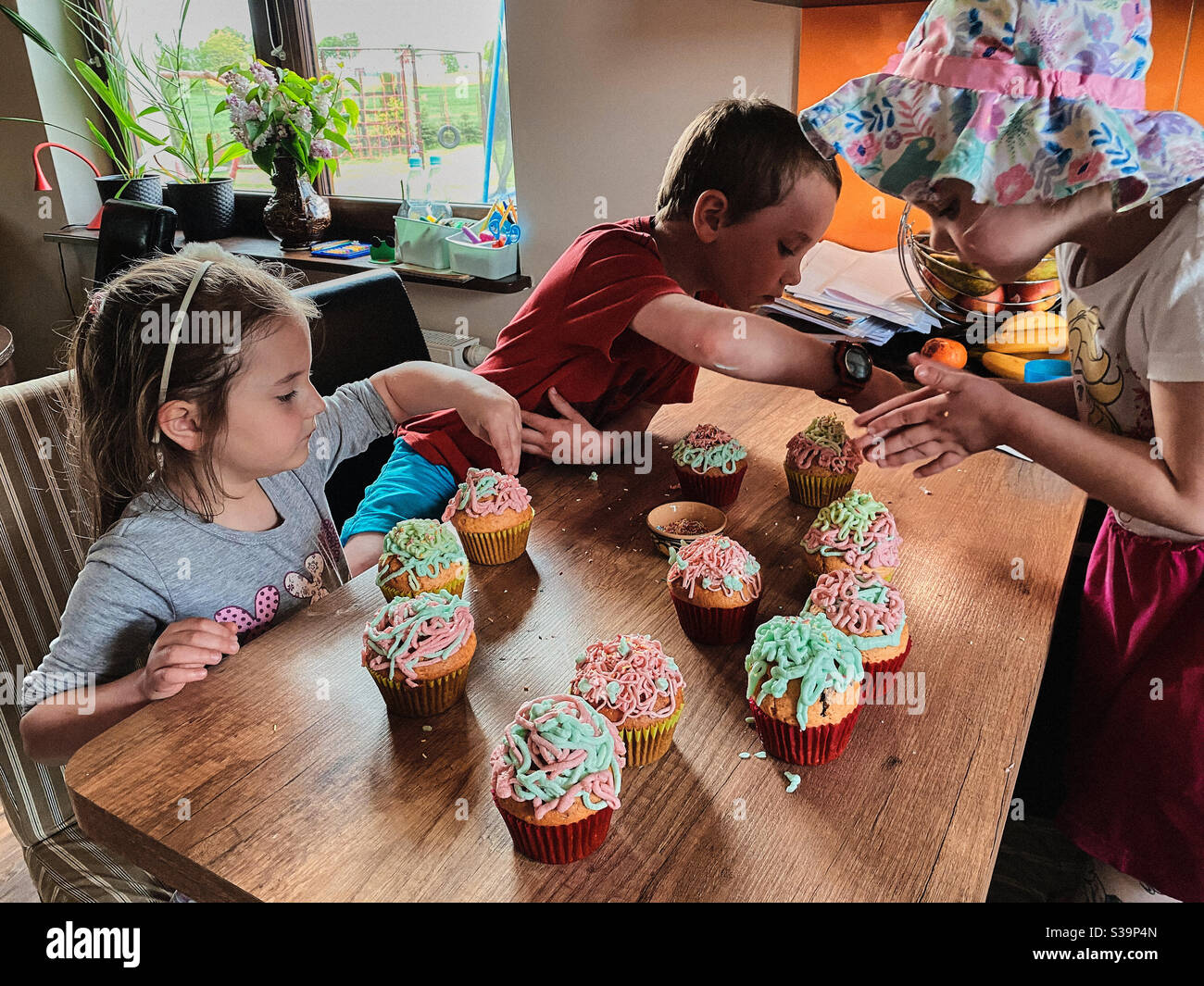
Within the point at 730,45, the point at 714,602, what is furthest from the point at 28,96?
the point at 714,602

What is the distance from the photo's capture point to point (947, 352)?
2160 mm

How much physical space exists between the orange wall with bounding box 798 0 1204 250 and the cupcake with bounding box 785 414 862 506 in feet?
2.95

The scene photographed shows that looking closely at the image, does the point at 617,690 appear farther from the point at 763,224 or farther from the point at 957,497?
the point at 763,224

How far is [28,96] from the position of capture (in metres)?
4.39

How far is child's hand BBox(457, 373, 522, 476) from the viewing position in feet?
5.36

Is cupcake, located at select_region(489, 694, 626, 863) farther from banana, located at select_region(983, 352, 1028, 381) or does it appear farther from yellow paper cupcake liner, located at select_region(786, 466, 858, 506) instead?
banana, located at select_region(983, 352, 1028, 381)

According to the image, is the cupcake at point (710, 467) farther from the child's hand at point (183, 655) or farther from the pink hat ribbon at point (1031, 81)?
the child's hand at point (183, 655)

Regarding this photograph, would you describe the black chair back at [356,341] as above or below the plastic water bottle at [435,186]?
below

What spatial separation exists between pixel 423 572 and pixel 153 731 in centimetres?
42

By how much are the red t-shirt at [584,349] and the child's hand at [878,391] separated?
0.40 meters

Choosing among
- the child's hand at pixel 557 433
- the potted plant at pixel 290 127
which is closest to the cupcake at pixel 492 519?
the child's hand at pixel 557 433

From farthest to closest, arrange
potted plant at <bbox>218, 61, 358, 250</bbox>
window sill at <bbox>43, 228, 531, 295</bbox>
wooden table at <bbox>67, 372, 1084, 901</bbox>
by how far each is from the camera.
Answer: potted plant at <bbox>218, 61, 358, 250</bbox>, window sill at <bbox>43, 228, 531, 295</bbox>, wooden table at <bbox>67, 372, 1084, 901</bbox>

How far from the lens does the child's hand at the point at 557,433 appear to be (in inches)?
69.0

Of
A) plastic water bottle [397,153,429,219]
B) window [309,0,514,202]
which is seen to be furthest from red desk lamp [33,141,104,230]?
plastic water bottle [397,153,429,219]
